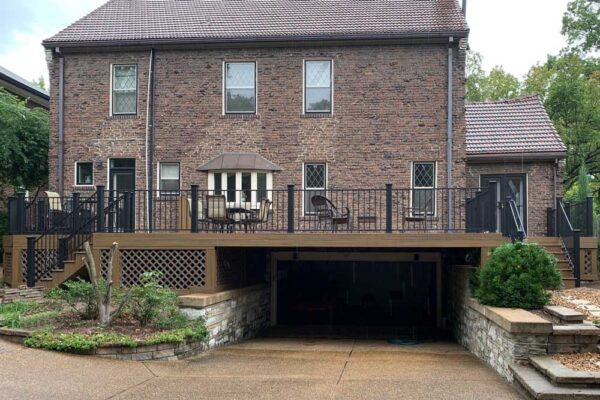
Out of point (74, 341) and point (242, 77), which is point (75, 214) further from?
point (242, 77)

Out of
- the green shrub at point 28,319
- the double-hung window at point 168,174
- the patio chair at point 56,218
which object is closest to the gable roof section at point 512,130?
the double-hung window at point 168,174

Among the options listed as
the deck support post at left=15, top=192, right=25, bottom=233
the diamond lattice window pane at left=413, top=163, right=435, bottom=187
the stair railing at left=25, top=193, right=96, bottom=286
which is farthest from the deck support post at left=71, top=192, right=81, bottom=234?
the diamond lattice window pane at left=413, top=163, right=435, bottom=187

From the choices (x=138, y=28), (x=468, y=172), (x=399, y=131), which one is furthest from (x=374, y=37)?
(x=138, y=28)

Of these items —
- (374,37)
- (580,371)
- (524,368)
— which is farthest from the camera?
(374,37)

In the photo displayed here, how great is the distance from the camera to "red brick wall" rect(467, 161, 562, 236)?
1872 cm

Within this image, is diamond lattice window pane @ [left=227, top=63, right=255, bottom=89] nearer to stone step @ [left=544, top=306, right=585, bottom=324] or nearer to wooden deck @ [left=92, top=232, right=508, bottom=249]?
wooden deck @ [left=92, top=232, right=508, bottom=249]

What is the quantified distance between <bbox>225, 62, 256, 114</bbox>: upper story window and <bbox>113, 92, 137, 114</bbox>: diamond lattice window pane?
8.74 feet

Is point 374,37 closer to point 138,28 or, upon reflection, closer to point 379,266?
point 138,28

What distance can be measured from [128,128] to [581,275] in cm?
1215

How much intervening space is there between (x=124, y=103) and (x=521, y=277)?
1230cm

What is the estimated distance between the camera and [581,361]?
8.10m

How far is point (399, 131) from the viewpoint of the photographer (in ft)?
57.2

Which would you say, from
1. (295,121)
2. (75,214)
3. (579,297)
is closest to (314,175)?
(295,121)

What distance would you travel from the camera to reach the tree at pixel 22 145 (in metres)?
18.3
